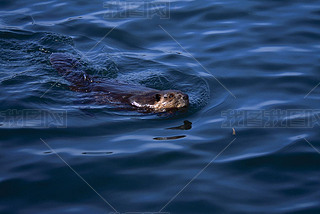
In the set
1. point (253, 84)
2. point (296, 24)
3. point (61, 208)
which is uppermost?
point (296, 24)

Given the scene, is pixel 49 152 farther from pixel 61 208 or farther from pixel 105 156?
pixel 61 208

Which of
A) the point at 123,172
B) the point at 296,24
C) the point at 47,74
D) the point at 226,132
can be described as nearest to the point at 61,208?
the point at 123,172

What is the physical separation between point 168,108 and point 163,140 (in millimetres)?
1078

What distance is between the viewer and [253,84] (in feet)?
29.5
